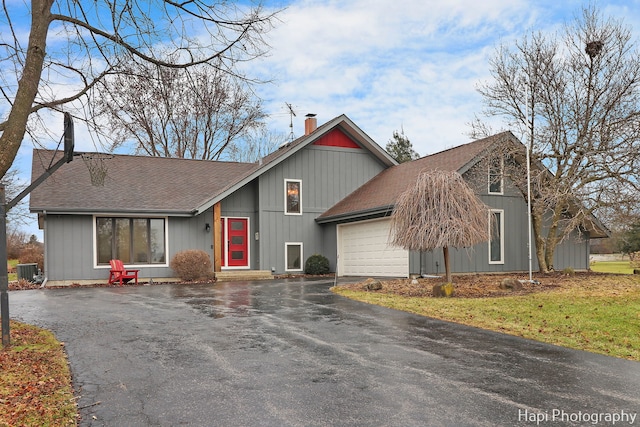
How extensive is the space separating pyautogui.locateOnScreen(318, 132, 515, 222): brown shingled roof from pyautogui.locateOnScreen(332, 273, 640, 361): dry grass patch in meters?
3.89

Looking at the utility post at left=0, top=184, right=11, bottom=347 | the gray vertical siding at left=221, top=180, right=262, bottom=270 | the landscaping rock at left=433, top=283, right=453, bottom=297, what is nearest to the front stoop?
the gray vertical siding at left=221, top=180, right=262, bottom=270

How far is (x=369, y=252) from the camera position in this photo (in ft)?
62.7

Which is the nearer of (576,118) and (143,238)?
(576,118)

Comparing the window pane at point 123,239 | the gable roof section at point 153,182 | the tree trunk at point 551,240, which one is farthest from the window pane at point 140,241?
the tree trunk at point 551,240

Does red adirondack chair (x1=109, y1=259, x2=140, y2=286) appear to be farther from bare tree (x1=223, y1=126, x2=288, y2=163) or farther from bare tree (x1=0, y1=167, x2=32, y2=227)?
bare tree (x1=223, y1=126, x2=288, y2=163)

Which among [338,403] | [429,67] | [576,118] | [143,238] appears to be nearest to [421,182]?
[429,67]

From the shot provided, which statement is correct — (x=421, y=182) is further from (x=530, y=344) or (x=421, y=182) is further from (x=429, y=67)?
(x=530, y=344)

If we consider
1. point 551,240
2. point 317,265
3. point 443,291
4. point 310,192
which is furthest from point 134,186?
point 551,240

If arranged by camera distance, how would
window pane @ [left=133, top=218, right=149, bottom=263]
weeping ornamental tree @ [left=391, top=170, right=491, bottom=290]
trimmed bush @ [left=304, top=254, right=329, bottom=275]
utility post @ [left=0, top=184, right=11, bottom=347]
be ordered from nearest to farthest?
1. utility post @ [left=0, top=184, right=11, bottom=347]
2. weeping ornamental tree @ [left=391, top=170, right=491, bottom=290]
3. window pane @ [left=133, top=218, right=149, bottom=263]
4. trimmed bush @ [left=304, top=254, right=329, bottom=275]

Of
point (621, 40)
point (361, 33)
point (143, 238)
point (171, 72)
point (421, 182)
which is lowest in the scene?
point (143, 238)

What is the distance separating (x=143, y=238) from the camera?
62.6 ft

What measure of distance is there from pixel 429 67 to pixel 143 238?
11724 mm

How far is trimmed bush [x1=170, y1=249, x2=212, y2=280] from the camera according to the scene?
18.1 meters

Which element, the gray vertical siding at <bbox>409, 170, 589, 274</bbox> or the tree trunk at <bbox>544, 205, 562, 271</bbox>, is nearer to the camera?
the gray vertical siding at <bbox>409, 170, 589, 274</bbox>
